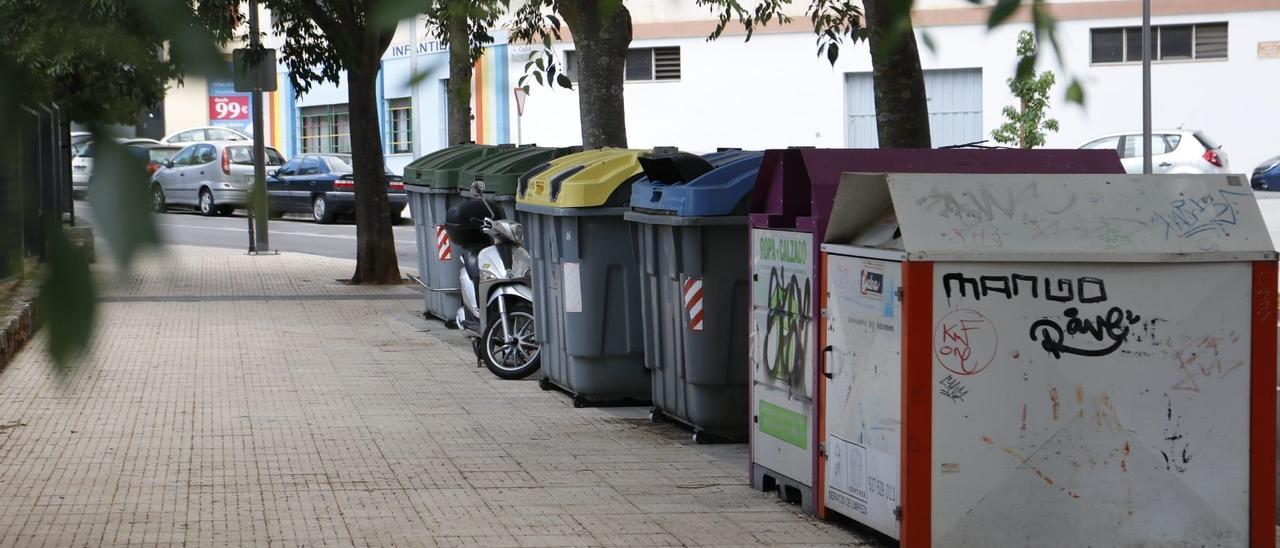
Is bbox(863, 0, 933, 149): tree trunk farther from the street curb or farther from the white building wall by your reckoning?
the white building wall

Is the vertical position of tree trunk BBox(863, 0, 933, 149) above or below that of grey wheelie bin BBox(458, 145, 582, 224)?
above

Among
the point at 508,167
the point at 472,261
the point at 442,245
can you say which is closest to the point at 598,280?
the point at 472,261

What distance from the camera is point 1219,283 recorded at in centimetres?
546

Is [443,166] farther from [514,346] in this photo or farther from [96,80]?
[96,80]

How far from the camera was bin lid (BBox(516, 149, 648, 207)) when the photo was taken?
8.91 m

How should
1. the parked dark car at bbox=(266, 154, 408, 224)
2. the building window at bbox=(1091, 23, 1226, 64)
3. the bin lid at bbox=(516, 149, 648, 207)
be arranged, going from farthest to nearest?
the building window at bbox=(1091, 23, 1226, 64) < the parked dark car at bbox=(266, 154, 408, 224) < the bin lid at bbox=(516, 149, 648, 207)

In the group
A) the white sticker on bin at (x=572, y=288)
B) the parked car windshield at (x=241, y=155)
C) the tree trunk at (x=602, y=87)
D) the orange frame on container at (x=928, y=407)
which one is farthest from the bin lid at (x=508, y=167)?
the parked car windshield at (x=241, y=155)

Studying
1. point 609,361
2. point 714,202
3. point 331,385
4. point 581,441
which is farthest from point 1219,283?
point 331,385

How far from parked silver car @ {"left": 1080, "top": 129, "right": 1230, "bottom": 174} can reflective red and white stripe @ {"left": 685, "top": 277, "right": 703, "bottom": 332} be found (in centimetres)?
2116

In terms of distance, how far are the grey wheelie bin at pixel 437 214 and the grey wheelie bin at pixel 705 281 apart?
208 inches

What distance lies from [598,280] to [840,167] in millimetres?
3053

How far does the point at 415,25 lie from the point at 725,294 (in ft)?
21.2

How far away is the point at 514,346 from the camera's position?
10383 mm

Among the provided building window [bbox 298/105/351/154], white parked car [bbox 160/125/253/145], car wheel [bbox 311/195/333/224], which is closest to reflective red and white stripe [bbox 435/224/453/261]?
white parked car [bbox 160/125/253/145]
